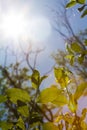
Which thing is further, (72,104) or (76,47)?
(76,47)

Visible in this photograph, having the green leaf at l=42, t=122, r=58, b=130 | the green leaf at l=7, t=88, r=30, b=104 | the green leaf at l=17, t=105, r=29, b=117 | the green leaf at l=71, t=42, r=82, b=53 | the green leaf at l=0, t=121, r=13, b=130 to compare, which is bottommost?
the green leaf at l=0, t=121, r=13, b=130

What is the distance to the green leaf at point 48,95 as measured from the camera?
414mm

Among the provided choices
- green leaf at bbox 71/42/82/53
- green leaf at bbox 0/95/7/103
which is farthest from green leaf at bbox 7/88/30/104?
green leaf at bbox 71/42/82/53

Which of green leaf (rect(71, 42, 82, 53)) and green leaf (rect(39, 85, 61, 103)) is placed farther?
green leaf (rect(71, 42, 82, 53))

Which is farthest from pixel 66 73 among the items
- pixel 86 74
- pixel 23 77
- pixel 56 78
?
pixel 86 74

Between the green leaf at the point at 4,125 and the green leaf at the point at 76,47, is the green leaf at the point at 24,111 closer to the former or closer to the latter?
the green leaf at the point at 4,125

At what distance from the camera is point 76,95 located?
0.41 m

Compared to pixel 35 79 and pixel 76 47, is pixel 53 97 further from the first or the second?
pixel 76 47

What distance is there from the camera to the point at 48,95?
42cm

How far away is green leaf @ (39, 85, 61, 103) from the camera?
1.36 ft

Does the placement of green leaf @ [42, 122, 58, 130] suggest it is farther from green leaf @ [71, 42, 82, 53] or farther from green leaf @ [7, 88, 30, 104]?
green leaf @ [71, 42, 82, 53]

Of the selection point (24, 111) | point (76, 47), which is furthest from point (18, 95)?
point (76, 47)

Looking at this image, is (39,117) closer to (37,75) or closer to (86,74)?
(37,75)

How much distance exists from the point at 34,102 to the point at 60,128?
0.06 m
